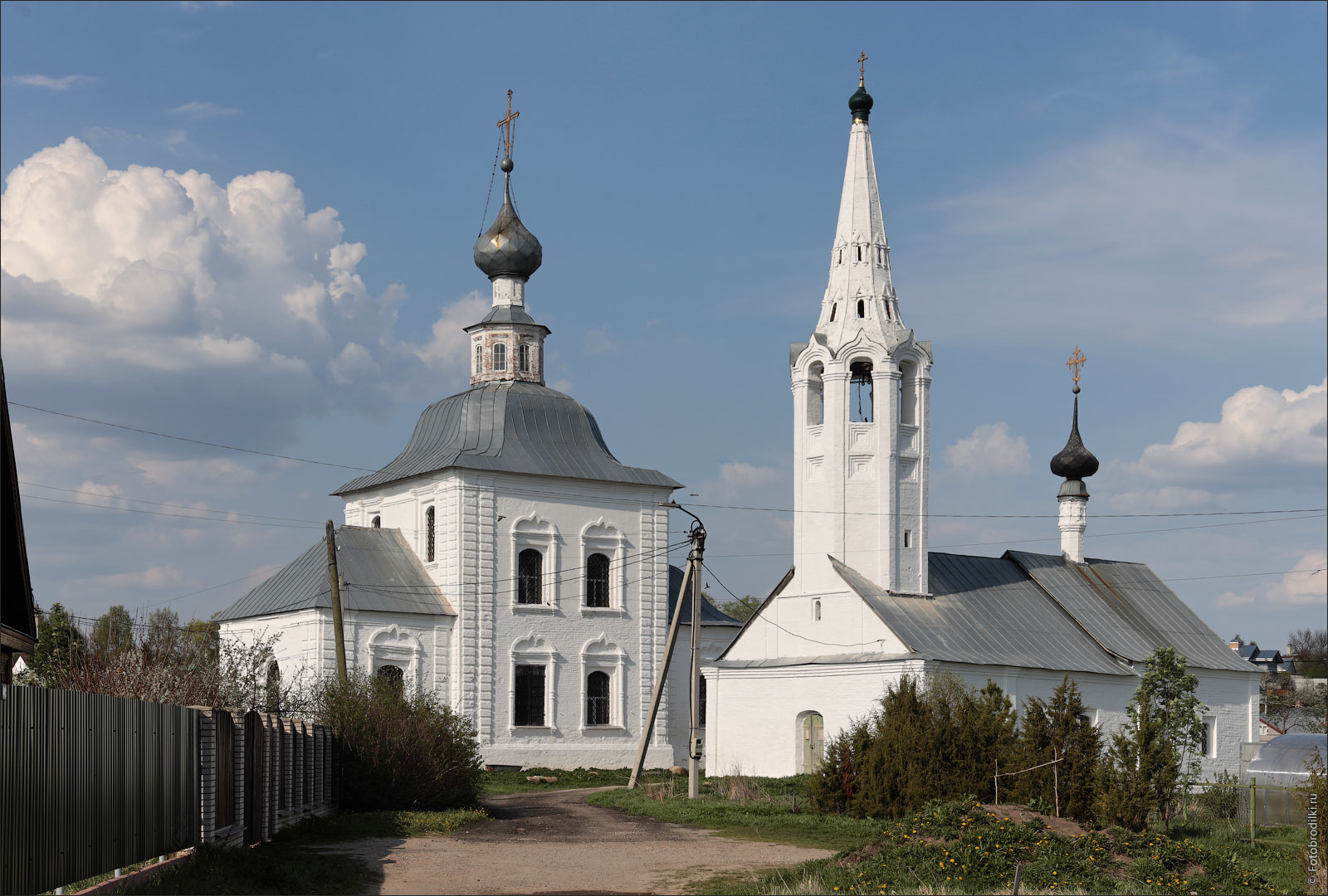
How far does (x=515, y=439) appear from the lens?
132 ft

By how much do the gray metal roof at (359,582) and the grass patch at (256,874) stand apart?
20547 millimetres

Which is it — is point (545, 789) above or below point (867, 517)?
below

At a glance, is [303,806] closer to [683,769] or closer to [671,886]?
[671,886]

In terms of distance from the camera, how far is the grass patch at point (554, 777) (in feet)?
107

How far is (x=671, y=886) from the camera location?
14.9 meters

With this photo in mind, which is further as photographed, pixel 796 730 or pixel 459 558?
pixel 459 558

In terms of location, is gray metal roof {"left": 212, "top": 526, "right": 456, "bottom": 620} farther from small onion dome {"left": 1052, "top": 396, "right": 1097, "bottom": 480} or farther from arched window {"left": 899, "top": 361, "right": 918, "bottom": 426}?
small onion dome {"left": 1052, "top": 396, "right": 1097, "bottom": 480}

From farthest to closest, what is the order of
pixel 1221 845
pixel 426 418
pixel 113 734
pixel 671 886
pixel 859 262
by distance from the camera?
pixel 426 418, pixel 859 262, pixel 1221 845, pixel 671 886, pixel 113 734

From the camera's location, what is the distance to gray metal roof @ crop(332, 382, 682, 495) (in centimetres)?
3975

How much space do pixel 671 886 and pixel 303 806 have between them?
745 cm

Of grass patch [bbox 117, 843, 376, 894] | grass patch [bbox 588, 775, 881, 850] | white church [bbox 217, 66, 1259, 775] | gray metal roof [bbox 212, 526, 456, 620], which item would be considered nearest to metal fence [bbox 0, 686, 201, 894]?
grass patch [bbox 117, 843, 376, 894]

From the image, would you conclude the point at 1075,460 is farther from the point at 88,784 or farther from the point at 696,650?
the point at 88,784

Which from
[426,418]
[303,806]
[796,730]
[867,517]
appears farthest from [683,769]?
[303,806]

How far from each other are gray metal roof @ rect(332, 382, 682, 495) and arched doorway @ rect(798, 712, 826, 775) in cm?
960
